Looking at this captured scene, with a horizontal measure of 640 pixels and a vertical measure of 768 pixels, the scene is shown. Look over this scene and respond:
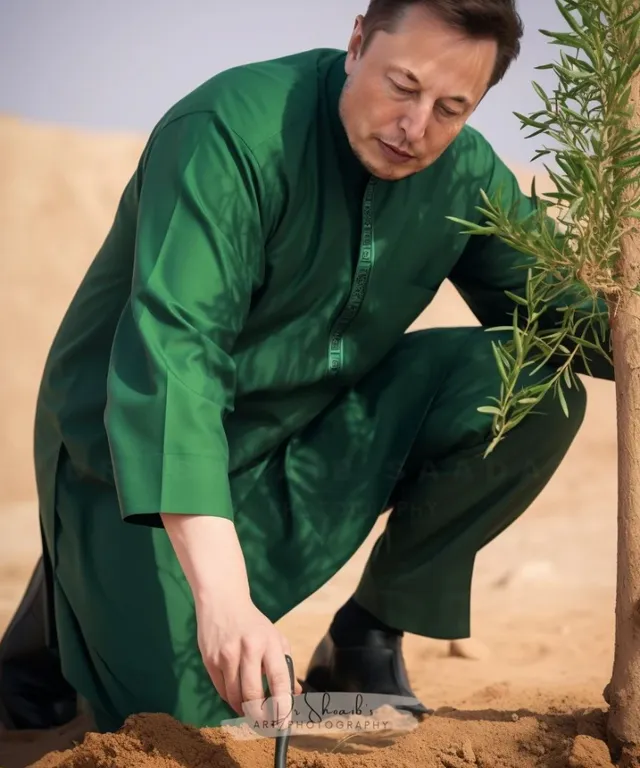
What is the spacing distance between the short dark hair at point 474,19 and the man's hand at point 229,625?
71 cm

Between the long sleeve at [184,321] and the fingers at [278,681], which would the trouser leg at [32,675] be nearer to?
the long sleeve at [184,321]

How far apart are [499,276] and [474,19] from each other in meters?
0.54

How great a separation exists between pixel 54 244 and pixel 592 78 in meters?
6.54

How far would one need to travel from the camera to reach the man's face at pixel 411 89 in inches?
56.9

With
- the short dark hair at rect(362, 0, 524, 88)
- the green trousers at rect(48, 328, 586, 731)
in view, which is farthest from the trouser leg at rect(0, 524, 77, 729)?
the short dark hair at rect(362, 0, 524, 88)

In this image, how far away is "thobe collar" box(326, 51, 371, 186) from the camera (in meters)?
1.65

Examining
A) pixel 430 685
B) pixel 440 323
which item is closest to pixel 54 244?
pixel 440 323

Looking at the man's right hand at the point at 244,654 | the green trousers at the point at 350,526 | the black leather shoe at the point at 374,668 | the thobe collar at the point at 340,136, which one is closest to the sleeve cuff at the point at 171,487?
the man's right hand at the point at 244,654

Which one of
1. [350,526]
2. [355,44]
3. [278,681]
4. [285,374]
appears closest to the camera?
[278,681]

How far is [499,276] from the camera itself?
188 centimetres

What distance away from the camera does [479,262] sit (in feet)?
6.20

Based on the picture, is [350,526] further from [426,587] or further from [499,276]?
[499,276]

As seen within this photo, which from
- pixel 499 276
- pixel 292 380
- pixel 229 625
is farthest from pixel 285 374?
pixel 229 625

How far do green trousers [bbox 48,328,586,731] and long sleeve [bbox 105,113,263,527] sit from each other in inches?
17.0
